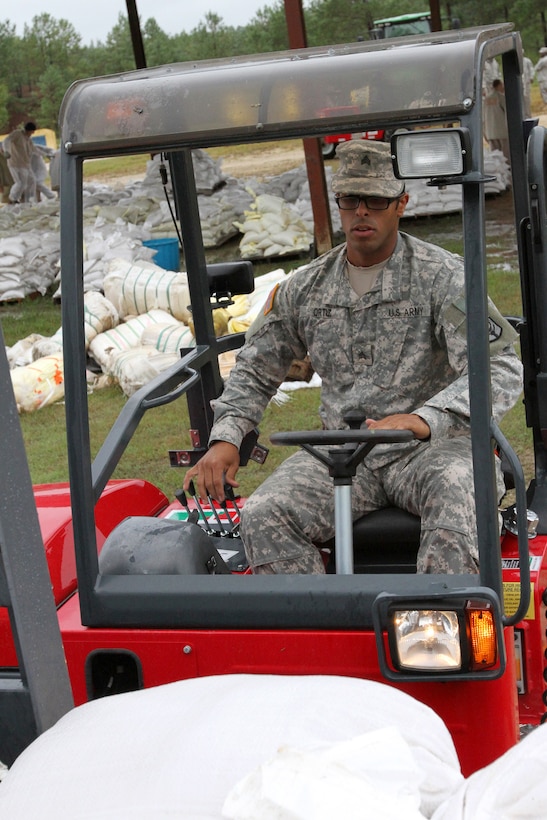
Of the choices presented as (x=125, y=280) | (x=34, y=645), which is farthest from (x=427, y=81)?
(x=125, y=280)

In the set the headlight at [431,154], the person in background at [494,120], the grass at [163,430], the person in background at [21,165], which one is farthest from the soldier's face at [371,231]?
the person in background at [21,165]

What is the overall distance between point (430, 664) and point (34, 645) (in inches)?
32.6

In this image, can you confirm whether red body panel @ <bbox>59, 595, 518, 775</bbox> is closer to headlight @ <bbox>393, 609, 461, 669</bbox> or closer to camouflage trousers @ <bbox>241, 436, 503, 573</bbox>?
headlight @ <bbox>393, 609, 461, 669</bbox>

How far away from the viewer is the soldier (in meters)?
2.87

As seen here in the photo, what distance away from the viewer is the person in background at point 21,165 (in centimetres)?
1714

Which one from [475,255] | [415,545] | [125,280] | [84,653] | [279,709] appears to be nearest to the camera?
[279,709]

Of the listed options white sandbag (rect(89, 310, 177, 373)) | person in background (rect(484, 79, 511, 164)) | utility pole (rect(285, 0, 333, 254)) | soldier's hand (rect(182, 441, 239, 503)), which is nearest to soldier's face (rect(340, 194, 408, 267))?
soldier's hand (rect(182, 441, 239, 503))

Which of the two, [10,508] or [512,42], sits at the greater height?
[512,42]

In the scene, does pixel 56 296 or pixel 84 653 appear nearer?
pixel 84 653

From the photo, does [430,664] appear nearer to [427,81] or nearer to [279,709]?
[279,709]

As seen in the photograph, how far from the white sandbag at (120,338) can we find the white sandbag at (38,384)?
1.13ft

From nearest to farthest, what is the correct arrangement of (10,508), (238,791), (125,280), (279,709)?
(238,791) → (279,709) → (10,508) → (125,280)

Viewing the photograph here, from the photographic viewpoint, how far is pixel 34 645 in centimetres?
223

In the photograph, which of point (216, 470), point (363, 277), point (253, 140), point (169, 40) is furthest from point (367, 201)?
point (169, 40)
